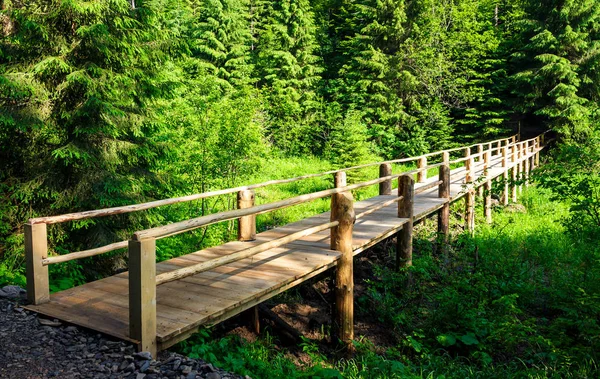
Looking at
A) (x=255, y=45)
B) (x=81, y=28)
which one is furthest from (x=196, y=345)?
(x=255, y=45)

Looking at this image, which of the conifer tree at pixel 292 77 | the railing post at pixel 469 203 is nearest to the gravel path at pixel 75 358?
the railing post at pixel 469 203

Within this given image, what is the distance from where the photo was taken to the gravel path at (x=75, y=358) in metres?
3.45

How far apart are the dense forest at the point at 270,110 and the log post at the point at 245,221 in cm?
197

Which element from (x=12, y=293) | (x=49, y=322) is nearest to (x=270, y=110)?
(x=12, y=293)

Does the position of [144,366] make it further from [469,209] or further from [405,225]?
[469,209]

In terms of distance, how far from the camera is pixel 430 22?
94.9 ft

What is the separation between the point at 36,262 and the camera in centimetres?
445

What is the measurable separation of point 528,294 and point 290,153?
22222 mm

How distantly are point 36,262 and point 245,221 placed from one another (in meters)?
3.30

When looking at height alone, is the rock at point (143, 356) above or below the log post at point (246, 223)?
below

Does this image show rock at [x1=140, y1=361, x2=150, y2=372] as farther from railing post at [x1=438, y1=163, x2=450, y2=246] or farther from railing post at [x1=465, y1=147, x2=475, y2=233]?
railing post at [x1=465, y1=147, x2=475, y2=233]

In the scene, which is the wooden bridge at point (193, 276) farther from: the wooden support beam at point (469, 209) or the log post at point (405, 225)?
the wooden support beam at point (469, 209)

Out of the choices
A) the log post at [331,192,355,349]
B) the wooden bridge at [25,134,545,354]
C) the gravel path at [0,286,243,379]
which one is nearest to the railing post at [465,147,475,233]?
the wooden bridge at [25,134,545,354]

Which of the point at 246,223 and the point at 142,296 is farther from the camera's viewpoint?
the point at 246,223
